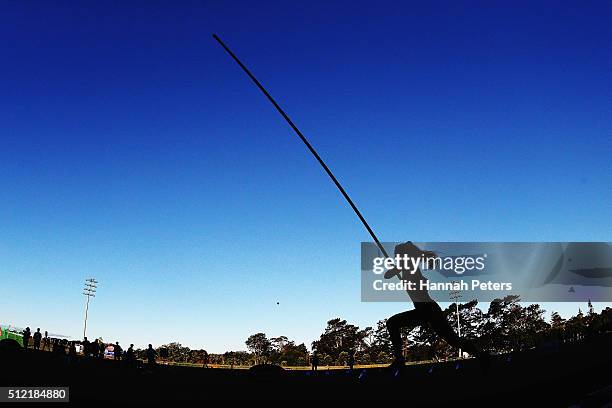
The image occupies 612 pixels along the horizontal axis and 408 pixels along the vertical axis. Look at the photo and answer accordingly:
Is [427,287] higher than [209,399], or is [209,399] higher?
[427,287]

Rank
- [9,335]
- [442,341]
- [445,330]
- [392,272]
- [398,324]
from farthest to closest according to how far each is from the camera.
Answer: [442,341], [9,335], [398,324], [445,330], [392,272]

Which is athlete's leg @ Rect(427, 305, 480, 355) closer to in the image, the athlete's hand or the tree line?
A: the athlete's hand

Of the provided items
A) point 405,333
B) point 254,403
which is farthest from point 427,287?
point 405,333

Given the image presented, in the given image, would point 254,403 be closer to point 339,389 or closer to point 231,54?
point 339,389

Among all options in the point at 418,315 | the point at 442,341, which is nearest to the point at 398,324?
the point at 418,315

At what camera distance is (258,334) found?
159 m

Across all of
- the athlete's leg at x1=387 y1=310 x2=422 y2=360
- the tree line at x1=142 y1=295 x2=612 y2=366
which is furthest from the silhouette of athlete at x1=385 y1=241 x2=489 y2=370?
the tree line at x1=142 y1=295 x2=612 y2=366

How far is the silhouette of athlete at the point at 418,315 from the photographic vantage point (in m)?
7.57

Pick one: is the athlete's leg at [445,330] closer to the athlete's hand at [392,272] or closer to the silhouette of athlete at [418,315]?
the silhouette of athlete at [418,315]

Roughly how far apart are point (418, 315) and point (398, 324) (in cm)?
45

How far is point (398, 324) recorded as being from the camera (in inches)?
321

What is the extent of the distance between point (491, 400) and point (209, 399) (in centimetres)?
286

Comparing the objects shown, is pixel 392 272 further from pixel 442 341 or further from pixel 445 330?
pixel 442 341

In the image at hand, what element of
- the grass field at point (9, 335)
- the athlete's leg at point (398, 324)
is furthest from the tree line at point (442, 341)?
the athlete's leg at point (398, 324)
